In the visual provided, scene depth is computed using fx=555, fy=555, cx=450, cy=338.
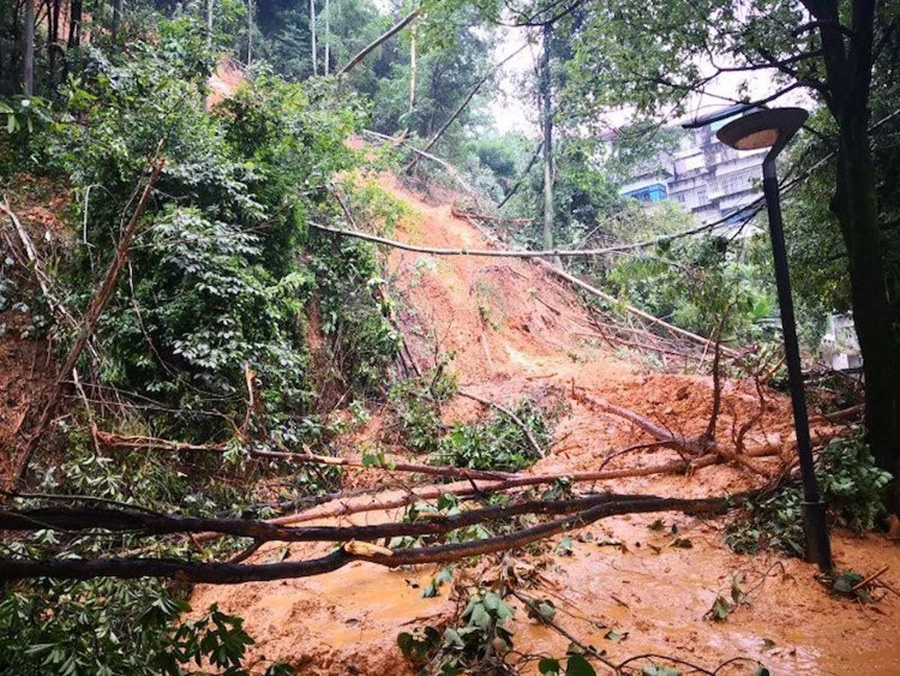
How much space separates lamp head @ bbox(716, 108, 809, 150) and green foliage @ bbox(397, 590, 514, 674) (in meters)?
3.09

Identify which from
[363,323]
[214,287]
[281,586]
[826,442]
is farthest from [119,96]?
[826,442]

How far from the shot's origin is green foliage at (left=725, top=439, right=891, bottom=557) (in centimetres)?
392

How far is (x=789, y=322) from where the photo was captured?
366 cm

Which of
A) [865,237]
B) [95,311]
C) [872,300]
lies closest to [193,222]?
[95,311]

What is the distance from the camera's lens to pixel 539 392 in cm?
905

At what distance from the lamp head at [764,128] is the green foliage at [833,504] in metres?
2.41

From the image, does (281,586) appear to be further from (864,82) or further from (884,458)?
(864,82)

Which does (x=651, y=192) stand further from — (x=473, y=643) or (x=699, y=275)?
(x=473, y=643)

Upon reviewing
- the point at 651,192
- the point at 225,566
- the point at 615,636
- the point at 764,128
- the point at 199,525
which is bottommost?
the point at 615,636

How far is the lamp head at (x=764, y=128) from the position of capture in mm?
3344

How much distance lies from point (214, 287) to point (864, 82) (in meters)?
6.25

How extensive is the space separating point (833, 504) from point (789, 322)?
163 cm

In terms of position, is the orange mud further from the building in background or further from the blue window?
the building in background

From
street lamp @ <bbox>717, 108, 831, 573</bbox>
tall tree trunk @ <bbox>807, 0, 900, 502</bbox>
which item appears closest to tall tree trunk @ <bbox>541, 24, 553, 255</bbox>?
tall tree trunk @ <bbox>807, 0, 900, 502</bbox>
